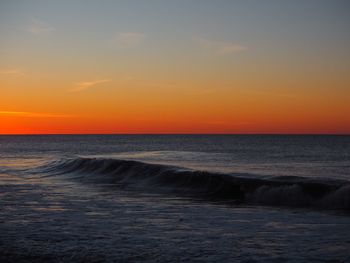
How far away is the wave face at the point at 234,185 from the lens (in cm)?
1597

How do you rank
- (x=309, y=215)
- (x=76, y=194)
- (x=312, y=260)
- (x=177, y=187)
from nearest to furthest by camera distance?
1. (x=312, y=260)
2. (x=309, y=215)
3. (x=76, y=194)
4. (x=177, y=187)

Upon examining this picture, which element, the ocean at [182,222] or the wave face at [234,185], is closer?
the ocean at [182,222]

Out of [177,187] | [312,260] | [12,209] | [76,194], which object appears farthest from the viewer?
[177,187]

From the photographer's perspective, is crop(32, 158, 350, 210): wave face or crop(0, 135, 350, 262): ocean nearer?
crop(0, 135, 350, 262): ocean

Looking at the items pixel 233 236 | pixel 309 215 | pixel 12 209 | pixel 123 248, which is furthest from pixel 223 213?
pixel 12 209

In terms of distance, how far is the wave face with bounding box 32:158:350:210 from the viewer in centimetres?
1597

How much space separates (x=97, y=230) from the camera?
10.9 metres

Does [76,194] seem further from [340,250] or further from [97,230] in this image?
[340,250]

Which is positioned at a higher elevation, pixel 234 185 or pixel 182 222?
pixel 234 185

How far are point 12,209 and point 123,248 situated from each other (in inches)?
263

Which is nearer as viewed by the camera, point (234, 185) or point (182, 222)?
point (182, 222)

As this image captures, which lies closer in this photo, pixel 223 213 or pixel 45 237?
pixel 45 237

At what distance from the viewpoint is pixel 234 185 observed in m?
19.7

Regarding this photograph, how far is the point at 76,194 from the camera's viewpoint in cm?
1875
